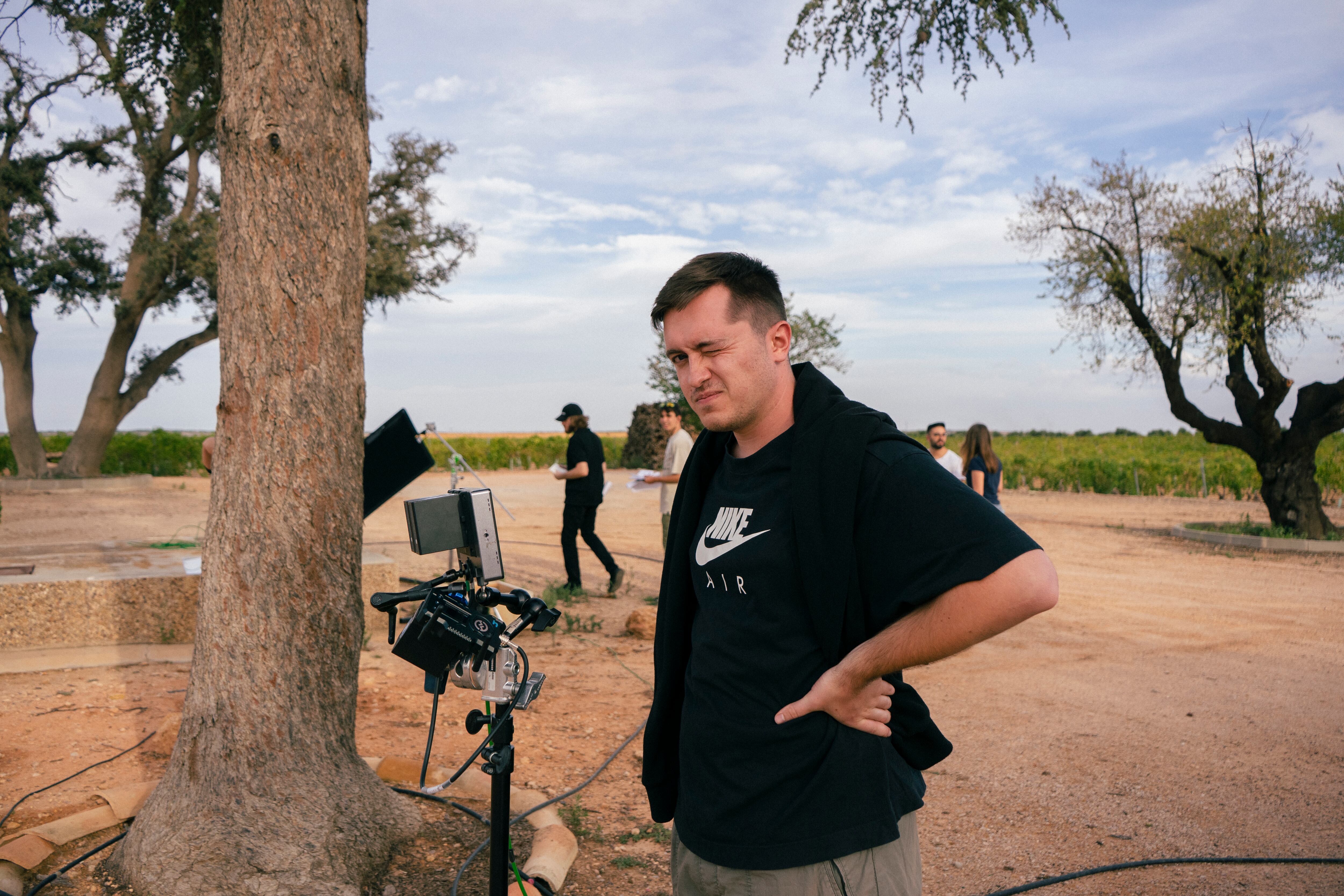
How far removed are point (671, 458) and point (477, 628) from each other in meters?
6.23

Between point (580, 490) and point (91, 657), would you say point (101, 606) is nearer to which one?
point (91, 657)

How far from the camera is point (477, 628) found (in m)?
2.12

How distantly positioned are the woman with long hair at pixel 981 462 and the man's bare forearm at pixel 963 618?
25.9ft

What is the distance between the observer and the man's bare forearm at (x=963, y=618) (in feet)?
4.51

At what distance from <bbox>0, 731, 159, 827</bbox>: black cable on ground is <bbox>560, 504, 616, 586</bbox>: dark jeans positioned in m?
4.35

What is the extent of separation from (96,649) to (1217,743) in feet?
24.9

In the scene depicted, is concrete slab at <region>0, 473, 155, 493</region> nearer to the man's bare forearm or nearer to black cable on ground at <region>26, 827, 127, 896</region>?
black cable on ground at <region>26, 827, 127, 896</region>

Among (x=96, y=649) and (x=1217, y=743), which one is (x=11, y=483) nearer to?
(x=96, y=649)

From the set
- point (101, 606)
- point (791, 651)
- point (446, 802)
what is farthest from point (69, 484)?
point (791, 651)

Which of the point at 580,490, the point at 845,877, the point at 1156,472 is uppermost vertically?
the point at 580,490

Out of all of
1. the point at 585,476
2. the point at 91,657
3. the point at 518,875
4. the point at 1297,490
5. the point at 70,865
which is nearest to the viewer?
the point at 518,875

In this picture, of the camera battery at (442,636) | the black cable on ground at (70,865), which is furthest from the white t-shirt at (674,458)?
the camera battery at (442,636)

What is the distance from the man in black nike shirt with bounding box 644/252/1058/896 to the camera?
1.45 metres

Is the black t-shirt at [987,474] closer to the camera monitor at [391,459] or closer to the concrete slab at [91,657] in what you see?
the camera monitor at [391,459]
